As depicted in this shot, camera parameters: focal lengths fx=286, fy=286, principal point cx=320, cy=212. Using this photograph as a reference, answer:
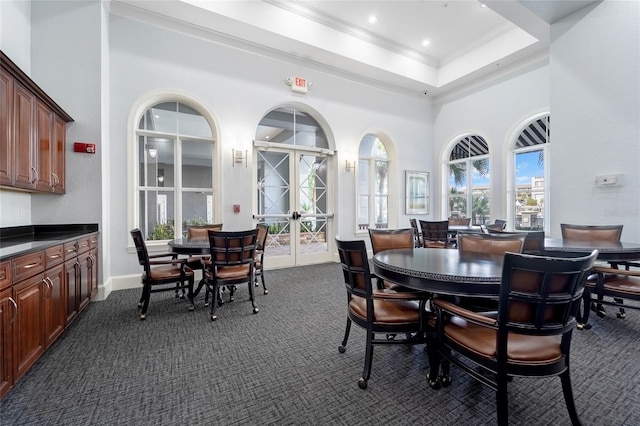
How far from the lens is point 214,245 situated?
3055 mm

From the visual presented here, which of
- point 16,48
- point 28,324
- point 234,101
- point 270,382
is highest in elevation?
point 234,101

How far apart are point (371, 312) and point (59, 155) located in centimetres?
409

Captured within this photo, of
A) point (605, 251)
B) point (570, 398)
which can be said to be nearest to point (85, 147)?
point (570, 398)

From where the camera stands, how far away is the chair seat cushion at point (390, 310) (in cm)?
190

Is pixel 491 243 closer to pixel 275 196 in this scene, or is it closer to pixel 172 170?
pixel 275 196

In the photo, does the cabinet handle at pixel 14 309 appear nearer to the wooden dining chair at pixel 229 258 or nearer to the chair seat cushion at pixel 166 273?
the chair seat cushion at pixel 166 273

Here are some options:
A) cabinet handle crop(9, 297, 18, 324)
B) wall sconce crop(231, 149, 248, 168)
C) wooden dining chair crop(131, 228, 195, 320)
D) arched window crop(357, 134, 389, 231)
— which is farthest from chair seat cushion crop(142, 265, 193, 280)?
arched window crop(357, 134, 389, 231)

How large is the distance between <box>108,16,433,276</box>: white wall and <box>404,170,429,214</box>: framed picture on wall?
229 millimetres

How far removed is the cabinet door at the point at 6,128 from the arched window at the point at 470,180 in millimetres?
7807

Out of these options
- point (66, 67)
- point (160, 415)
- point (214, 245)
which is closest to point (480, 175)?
point (214, 245)

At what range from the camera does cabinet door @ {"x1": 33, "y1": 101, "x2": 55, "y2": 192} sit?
117 inches

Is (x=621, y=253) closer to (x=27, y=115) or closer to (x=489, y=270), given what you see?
(x=489, y=270)

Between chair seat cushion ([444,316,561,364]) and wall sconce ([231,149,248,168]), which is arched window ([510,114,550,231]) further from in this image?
wall sconce ([231,149,248,168])

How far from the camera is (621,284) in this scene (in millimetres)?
2662
